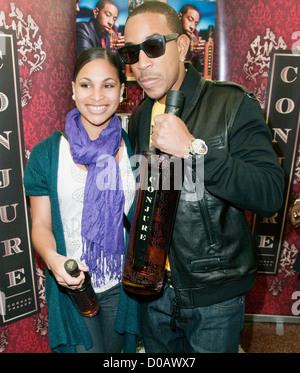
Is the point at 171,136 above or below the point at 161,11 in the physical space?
below

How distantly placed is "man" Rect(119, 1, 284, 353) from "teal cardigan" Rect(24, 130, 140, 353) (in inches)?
8.9

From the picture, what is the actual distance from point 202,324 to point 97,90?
103 cm

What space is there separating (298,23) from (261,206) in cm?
171

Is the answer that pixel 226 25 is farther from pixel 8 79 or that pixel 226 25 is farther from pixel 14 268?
pixel 14 268

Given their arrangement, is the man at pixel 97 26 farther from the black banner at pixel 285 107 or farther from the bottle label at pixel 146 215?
the bottle label at pixel 146 215

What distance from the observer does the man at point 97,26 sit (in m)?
2.11

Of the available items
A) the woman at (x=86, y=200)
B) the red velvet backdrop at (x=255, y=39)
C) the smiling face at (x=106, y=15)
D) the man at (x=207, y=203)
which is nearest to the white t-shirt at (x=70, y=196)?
the woman at (x=86, y=200)

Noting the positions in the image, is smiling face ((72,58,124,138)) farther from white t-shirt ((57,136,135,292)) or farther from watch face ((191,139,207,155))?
watch face ((191,139,207,155))

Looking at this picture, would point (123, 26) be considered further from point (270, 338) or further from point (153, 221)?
point (270, 338)

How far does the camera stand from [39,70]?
1.92m

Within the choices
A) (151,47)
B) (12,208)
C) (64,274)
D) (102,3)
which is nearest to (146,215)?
(64,274)

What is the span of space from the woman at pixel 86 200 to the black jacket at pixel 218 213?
11.7 inches

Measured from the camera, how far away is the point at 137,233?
1.14m

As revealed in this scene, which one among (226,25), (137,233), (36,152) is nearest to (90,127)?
(36,152)
